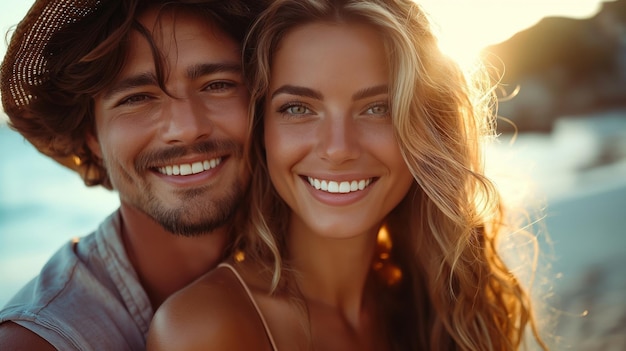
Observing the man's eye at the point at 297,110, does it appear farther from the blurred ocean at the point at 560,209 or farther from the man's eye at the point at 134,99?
the blurred ocean at the point at 560,209

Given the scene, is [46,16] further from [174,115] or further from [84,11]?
[174,115]

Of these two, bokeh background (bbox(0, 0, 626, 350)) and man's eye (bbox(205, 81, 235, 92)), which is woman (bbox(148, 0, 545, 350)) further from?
bokeh background (bbox(0, 0, 626, 350))

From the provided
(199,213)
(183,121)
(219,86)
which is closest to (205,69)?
(219,86)

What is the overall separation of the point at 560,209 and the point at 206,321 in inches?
274

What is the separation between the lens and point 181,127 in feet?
9.46

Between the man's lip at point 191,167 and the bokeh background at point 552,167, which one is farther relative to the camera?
the bokeh background at point 552,167

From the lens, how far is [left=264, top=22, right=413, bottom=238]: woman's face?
2.55 m

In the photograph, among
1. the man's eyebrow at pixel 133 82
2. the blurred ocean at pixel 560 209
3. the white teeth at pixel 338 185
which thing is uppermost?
the man's eyebrow at pixel 133 82

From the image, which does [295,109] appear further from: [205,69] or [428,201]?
[428,201]

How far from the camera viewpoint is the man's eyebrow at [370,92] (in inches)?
101

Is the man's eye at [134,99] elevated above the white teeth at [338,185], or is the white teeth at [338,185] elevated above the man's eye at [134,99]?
the man's eye at [134,99]

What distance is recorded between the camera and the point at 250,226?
3.01 meters

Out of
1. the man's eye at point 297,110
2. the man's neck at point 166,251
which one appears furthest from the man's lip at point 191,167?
the man's eye at point 297,110

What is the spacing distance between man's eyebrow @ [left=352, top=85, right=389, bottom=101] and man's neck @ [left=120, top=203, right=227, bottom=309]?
104 centimetres
